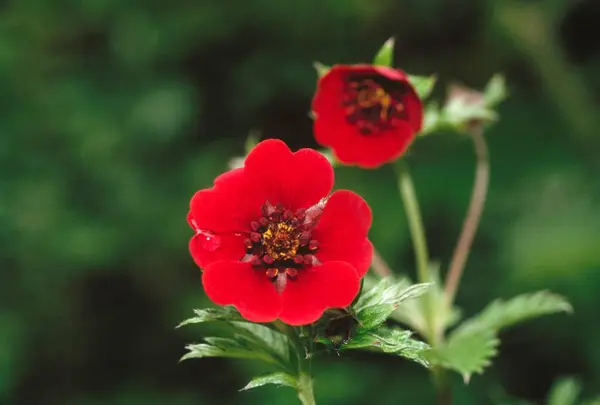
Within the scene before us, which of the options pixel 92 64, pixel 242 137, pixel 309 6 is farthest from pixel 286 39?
pixel 92 64

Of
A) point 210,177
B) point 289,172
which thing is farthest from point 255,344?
point 210,177

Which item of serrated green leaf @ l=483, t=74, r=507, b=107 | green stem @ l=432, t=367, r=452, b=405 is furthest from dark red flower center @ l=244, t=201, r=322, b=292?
serrated green leaf @ l=483, t=74, r=507, b=107

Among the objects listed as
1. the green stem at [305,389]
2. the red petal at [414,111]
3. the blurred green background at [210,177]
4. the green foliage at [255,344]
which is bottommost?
the green stem at [305,389]

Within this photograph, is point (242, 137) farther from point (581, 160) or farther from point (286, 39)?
point (581, 160)

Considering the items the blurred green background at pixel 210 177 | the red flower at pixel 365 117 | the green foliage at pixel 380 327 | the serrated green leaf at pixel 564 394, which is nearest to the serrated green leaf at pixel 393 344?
the green foliage at pixel 380 327

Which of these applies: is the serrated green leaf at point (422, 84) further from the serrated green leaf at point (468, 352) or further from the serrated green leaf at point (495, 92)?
the serrated green leaf at point (468, 352)

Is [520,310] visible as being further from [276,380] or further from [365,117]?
[276,380]

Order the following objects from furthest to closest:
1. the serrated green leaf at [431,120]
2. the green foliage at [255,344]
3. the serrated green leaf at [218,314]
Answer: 1. the serrated green leaf at [431,120]
2. the green foliage at [255,344]
3. the serrated green leaf at [218,314]
